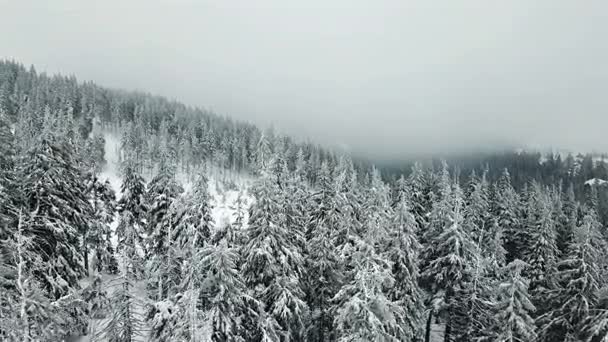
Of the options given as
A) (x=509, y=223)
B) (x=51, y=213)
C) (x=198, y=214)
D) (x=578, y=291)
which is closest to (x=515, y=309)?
(x=578, y=291)

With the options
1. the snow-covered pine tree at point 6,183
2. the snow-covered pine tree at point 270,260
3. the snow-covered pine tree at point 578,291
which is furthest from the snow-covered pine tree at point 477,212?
the snow-covered pine tree at point 6,183

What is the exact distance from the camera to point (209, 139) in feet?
492

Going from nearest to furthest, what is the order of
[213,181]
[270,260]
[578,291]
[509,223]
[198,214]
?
1. [270,260]
2. [578,291]
3. [198,214]
4. [509,223]
5. [213,181]

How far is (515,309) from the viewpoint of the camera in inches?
880

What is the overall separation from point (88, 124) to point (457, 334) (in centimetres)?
13647

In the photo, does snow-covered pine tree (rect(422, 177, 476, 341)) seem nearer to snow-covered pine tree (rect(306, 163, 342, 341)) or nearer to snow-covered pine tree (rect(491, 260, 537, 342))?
snow-covered pine tree (rect(491, 260, 537, 342))

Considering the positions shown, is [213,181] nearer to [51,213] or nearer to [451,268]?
[51,213]

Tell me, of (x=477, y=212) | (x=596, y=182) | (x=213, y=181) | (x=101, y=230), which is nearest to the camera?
(x=101, y=230)

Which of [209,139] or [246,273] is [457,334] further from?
[209,139]

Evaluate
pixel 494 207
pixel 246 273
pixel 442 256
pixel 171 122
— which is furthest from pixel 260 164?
pixel 171 122

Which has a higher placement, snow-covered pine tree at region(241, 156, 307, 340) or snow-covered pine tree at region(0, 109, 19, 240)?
snow-covered pine tree at region(0, 109, 19, 240)

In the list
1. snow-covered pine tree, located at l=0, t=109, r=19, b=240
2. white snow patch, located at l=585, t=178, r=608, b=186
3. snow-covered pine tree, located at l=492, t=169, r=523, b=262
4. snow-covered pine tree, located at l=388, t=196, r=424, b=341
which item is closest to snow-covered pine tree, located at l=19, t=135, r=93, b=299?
snow-covered pine tree, located at l=0, t=109, r=19, b=240

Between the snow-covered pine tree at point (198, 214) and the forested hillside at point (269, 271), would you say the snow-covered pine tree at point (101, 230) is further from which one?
the snow-covered pine tree at point (198, 214)

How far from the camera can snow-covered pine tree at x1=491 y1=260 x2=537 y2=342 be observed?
862 inches
